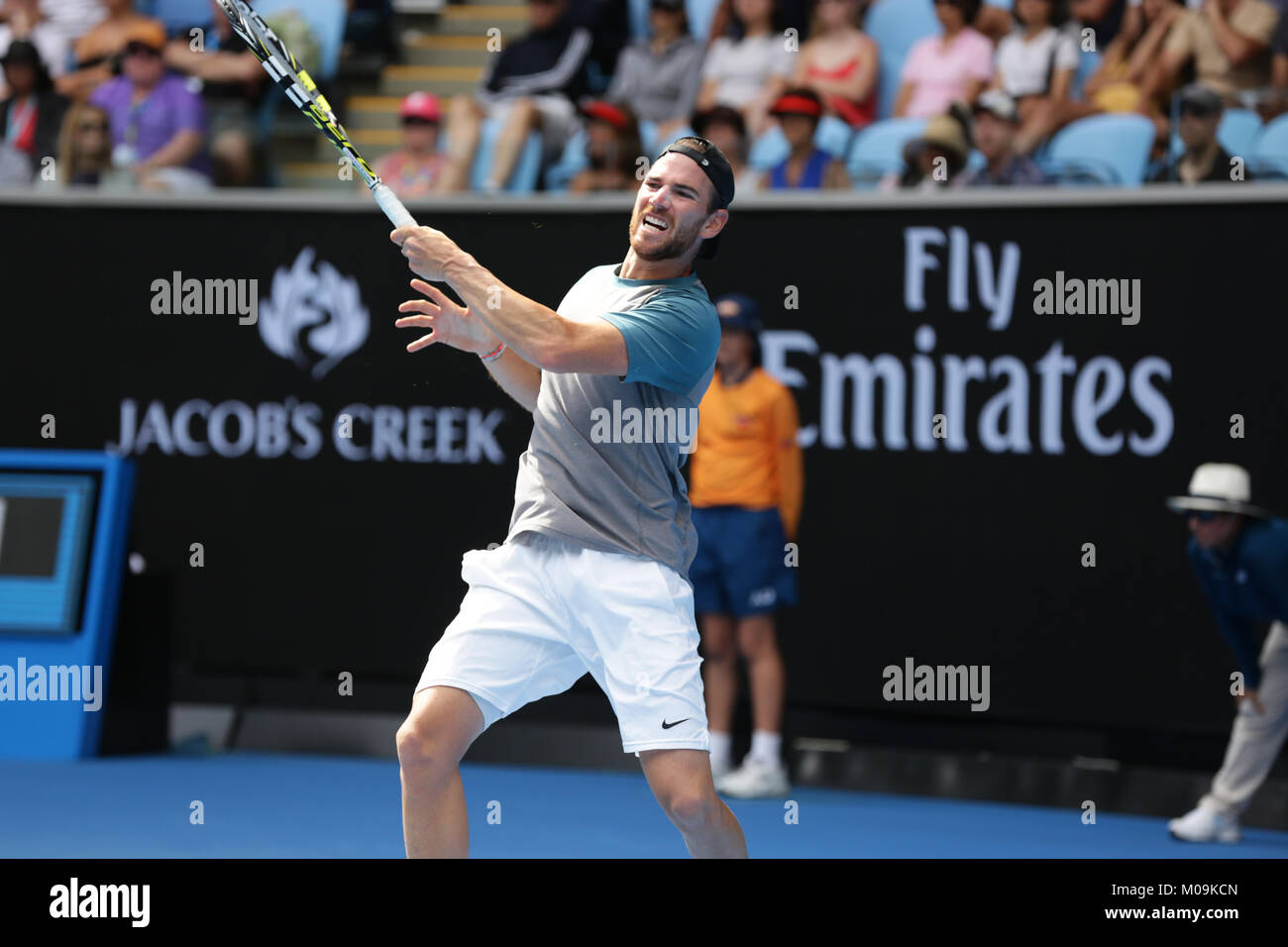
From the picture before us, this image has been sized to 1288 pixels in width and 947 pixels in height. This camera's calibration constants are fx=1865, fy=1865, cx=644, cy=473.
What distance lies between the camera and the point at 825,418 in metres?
8.12

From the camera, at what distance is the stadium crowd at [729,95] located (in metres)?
8.50

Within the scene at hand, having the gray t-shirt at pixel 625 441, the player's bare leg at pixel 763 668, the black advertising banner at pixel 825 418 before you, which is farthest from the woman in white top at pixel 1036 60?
the gray t-shirt at pixel 625 441

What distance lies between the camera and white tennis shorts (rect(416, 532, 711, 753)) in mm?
4344

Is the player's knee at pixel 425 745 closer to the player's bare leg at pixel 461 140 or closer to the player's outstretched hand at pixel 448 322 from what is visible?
the player's outstretched hand at pixel 448 322

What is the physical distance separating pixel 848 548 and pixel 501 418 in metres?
1.69

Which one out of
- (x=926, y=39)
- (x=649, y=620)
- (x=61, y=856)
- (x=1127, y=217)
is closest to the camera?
(x=649, y=620)

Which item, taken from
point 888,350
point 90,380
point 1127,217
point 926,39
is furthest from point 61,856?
point 926,39

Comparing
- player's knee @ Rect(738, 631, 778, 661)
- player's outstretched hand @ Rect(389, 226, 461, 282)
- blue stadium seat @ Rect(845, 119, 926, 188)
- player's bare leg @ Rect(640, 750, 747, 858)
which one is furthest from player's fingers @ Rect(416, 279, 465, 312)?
blue stadium seat @ Rect(845, 119, 926, 188)

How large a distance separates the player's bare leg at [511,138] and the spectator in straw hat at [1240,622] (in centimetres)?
391

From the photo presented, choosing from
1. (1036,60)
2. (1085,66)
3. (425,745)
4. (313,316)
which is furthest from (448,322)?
(1085,66)

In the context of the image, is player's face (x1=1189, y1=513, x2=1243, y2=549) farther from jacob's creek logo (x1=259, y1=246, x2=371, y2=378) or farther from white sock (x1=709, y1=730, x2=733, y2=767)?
jacob's creek logo (x1=259, y1=246, x2=371, y2=378)

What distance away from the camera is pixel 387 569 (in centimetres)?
872

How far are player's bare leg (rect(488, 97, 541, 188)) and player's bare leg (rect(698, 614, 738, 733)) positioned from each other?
265 cm

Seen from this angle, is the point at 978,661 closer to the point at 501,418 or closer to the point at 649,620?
the point at 501,418
